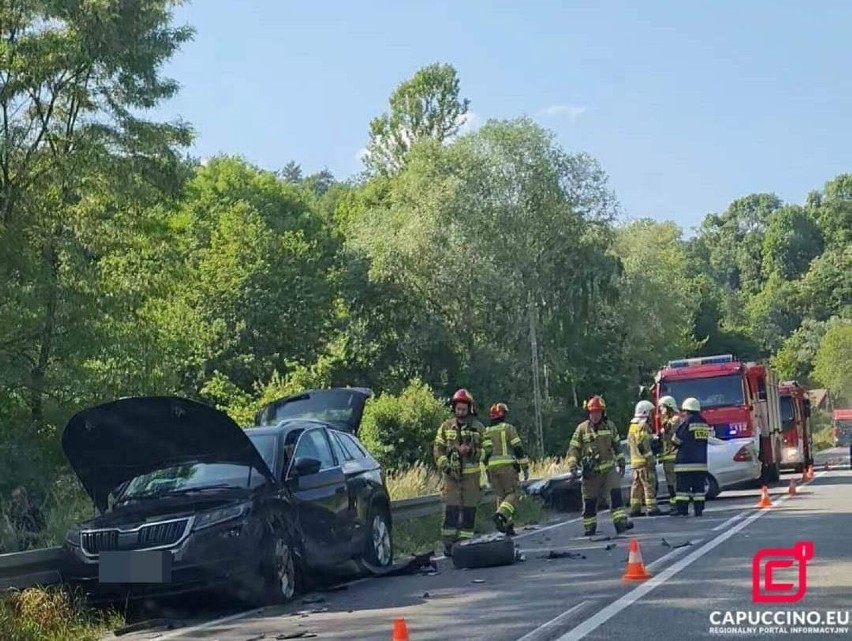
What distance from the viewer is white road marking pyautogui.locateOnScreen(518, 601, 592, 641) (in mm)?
7992

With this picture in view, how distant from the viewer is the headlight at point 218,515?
9852 millimetres

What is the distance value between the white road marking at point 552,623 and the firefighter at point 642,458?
8.41 m

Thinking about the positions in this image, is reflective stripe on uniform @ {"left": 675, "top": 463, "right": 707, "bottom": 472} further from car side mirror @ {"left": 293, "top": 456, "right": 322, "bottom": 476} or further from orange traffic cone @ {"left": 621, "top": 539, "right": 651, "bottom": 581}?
car side mirror @ {"left": 293, "top": 456, "right": 322, "bottom": 476}

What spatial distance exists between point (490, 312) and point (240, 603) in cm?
3648

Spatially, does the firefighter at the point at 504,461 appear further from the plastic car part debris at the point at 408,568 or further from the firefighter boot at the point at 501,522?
the plastic car part debris at the point at 408,568

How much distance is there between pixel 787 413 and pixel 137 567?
86.7ft

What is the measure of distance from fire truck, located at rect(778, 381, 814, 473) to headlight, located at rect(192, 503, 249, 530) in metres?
24.2

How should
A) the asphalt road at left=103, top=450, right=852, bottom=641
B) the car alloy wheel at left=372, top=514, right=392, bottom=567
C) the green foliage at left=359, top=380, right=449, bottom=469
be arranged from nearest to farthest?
the asphalt road at left=103, top=450, right=852, bottom=641, the car alloy wheel at left=372, top=514, right=392, bottom=567, the green foliage at left=359, top=380, right=449, bottom=469

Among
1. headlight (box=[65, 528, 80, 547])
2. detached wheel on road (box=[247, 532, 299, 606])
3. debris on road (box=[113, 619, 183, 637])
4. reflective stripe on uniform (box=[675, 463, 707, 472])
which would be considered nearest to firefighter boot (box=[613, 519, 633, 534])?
reflective stripe on uniform (box=[675, 463, 707, 472])

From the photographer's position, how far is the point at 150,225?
2417 cm

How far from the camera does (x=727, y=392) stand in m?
24.5

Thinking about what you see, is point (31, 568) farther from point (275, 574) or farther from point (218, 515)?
point (275, 574)

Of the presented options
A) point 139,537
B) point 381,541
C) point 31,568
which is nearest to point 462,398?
point 381,541

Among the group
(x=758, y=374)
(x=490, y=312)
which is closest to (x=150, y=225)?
(x=758, y=374)
